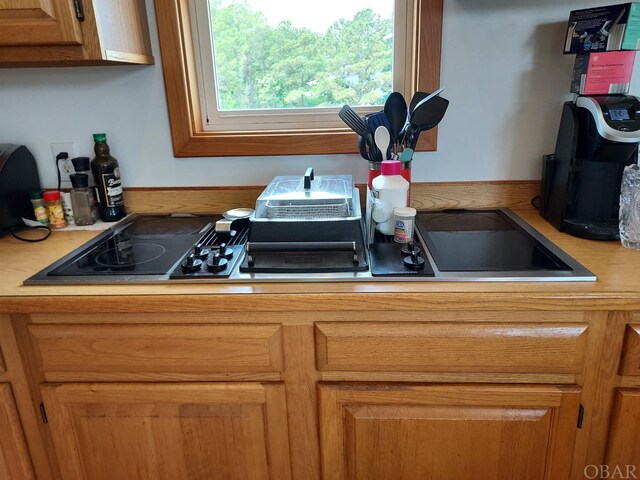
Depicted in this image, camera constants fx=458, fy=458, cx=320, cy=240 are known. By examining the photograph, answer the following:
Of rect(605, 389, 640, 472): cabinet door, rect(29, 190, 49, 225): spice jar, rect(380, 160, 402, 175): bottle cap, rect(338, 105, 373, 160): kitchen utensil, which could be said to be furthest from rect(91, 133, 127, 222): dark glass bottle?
rect(605, 389, 640, 472): cabinet door

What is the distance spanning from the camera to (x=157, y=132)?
4.66ft

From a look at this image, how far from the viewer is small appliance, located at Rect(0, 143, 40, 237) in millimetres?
1289

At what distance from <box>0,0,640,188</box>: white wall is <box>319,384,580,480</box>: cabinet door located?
0.69 metres

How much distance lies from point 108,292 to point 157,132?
25.7 inches

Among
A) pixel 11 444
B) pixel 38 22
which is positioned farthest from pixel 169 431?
pixel 38 22

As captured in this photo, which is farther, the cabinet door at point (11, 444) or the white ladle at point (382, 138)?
the white ladle at point (382, 138)

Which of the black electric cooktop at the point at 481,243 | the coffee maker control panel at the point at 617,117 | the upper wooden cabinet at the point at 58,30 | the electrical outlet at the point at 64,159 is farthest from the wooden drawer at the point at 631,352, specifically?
the electrical outlet at the point at 64,159

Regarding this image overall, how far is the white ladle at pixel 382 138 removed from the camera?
3.86 ft

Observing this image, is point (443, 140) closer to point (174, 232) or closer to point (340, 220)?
point (340, 220)

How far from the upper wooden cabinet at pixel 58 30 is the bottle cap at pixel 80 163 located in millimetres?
332

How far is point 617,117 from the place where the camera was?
3.47 ft

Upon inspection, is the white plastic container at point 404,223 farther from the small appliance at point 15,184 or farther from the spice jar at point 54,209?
the small appliance at point 15,184

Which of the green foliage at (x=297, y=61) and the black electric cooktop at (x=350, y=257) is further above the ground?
the green foliage at (x=297, y=61)

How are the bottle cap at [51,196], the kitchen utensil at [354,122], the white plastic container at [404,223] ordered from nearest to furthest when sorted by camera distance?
the white plastic container at [404,223] → the kitchen utensil at [354,122] → the bottle cap at [51,196]
